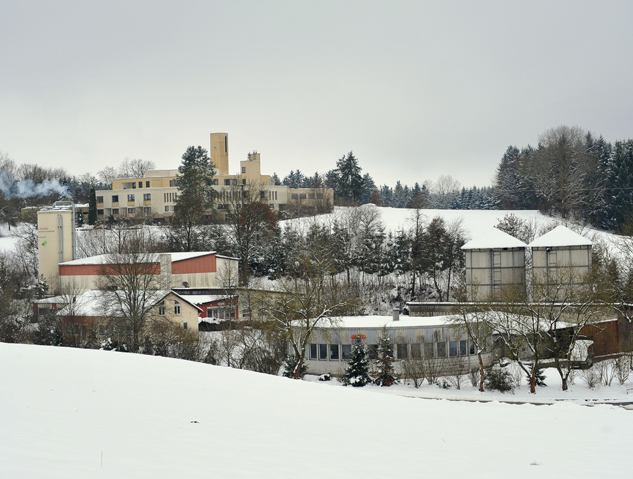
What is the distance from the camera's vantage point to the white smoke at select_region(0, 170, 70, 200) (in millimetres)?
70188

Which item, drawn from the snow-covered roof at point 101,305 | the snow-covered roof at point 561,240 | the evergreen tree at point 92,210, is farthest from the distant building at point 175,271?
the evergreen tree at point 92,210

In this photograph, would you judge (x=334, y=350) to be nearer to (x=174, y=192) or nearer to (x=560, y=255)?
(x=560, y=255)

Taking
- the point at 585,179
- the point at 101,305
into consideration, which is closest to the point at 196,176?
the point at 101,305

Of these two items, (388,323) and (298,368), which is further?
(388,323)

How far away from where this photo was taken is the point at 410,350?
29.2 meters

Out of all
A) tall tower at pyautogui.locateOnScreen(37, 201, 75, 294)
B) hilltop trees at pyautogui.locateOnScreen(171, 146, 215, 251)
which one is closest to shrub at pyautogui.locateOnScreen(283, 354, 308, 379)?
tall tower at pyautogui.locateOnScreen(37, 201, 75, 294)

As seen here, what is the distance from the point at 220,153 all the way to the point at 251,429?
75.3 metres

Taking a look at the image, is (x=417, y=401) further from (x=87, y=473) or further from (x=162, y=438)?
(x=87, y=473)

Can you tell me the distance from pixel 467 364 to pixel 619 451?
785 inches

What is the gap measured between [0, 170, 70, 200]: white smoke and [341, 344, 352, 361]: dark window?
177 feet

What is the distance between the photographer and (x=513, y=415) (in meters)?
14.0

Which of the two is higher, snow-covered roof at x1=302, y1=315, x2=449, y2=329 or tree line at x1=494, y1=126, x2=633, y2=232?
tree line at x1=494, y1=126, x2=633, y2=232

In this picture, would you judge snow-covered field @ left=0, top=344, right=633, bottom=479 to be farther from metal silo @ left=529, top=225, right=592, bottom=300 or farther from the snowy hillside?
the snowy hillside

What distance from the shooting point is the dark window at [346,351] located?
2943 centimetres
